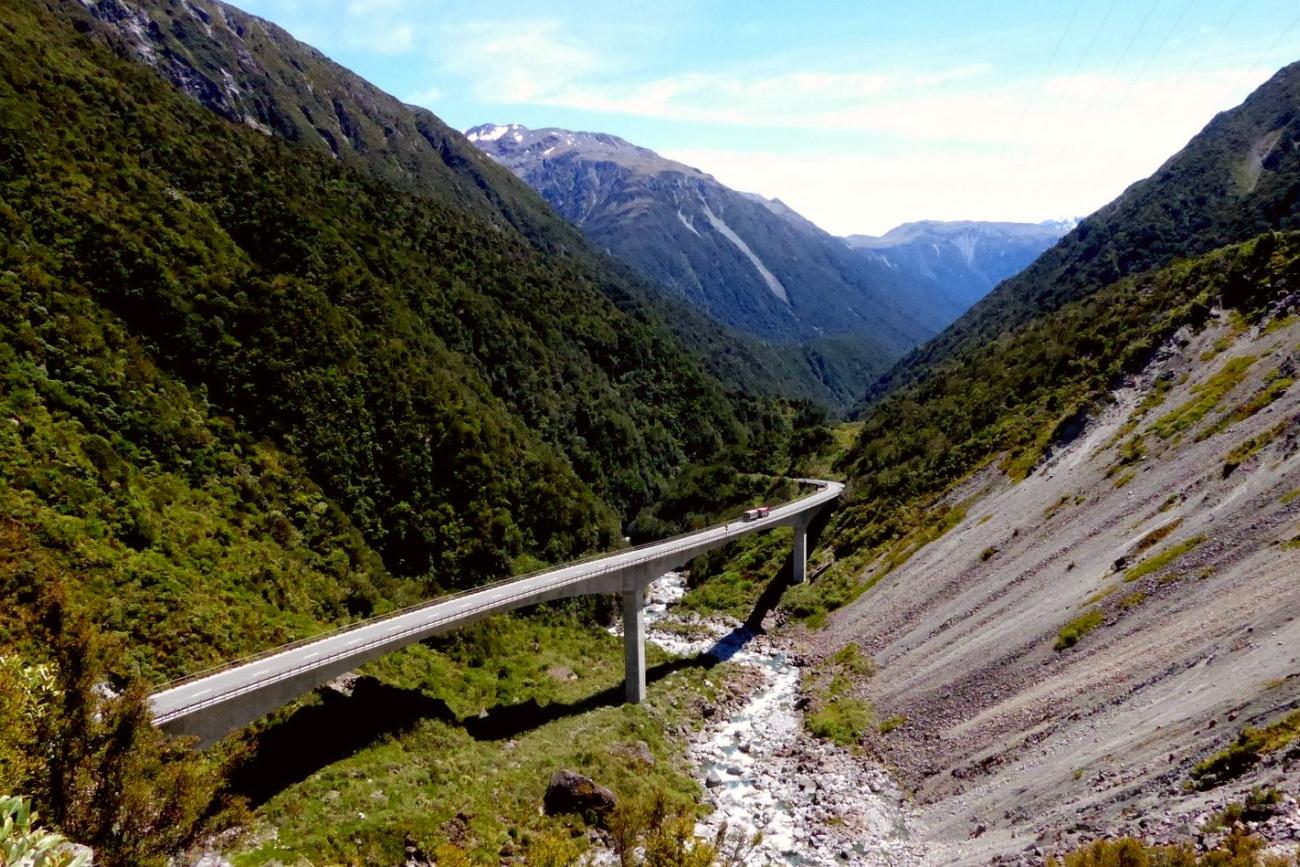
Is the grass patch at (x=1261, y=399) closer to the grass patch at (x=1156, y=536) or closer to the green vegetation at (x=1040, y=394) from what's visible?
the green vegetation at (x=1040, y=394)

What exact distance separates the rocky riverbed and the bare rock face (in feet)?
14.7

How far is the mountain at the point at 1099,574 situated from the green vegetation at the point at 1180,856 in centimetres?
180

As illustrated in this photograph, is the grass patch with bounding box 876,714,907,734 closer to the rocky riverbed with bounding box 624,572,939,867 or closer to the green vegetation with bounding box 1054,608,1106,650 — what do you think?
the rocky riverbed with bounding box 624,572,939,867

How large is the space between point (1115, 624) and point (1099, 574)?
19.6 ft

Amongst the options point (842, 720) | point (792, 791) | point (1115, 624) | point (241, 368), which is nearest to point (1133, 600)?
point (1115, 624)

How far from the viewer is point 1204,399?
47.4 meters

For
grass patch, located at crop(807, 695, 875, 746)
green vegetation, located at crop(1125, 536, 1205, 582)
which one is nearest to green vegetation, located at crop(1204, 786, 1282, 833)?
green vegetation, located at crop(1125, 536, 1205, 582)

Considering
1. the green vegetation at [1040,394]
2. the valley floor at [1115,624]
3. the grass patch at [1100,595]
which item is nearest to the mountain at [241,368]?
the green vegetation at [1040,394]

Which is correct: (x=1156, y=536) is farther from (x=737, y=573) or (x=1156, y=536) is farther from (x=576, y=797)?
(x=737, y=573)

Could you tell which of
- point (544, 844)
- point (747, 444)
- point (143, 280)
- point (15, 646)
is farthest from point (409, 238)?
point (544, 844)

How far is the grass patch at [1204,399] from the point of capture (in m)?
46.0

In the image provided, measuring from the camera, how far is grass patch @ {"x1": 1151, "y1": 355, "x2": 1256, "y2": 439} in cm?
4597

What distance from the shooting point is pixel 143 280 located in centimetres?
5022

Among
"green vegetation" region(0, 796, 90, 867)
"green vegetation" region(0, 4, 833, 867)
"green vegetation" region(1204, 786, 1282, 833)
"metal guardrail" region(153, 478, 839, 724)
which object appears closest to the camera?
"green vegetation" region(0, 796, 90, 867)
